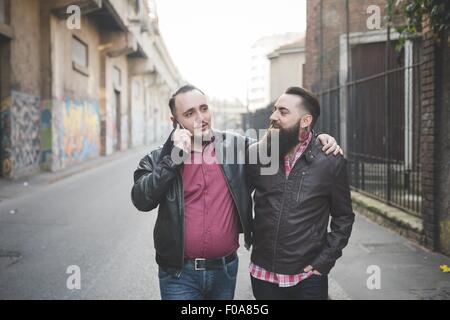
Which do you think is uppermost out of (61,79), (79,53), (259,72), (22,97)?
(259,72)

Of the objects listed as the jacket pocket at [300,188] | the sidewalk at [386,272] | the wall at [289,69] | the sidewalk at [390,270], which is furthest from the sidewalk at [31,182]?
the wall at [289,69]

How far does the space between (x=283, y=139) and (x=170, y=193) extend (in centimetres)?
69

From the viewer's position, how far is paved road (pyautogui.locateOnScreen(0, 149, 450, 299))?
4.54 m

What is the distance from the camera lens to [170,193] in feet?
8.54

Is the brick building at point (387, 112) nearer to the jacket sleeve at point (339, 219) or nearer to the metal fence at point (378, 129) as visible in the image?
the metal fence at point (378, 129)

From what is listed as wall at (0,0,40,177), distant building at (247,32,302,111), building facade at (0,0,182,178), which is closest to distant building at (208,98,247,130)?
distant building at (247,32,302,111)

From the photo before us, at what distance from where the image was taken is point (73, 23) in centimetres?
1588

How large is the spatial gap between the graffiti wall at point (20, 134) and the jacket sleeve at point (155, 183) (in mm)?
10810

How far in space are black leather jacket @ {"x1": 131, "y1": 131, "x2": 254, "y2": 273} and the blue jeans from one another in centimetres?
6

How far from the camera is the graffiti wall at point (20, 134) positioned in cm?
1221

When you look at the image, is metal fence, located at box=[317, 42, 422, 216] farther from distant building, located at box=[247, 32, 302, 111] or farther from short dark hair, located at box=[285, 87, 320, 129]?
distant building, located at box=[247, 32, 302, 111]

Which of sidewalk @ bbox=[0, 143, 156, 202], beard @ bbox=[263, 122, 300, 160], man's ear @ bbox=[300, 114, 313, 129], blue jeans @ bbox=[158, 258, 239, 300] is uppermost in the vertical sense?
man's ear @ bbox=[300, 114, 313, 129]

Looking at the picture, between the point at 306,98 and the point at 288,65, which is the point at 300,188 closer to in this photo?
the point at 306,98

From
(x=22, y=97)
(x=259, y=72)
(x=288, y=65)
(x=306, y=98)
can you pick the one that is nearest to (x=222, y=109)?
(x=259, y=72)
